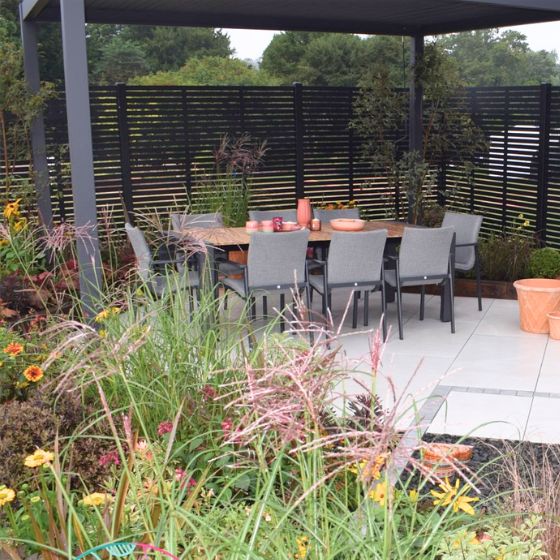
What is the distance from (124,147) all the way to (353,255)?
151 inches

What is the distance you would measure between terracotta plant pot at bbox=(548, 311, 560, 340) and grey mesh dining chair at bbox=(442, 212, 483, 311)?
3.45 ft

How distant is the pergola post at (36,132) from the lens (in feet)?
27.8

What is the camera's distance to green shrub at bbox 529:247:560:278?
806 cm

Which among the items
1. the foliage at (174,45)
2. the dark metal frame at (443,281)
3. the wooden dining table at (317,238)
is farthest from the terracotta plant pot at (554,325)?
the foliage at (174,45)

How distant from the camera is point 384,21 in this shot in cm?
923

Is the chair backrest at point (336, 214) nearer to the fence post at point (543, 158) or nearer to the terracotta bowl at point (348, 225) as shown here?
the terracotta bowl at point (348, 225)

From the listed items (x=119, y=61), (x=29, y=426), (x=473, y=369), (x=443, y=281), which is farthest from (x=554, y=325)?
(x=119, y=61)

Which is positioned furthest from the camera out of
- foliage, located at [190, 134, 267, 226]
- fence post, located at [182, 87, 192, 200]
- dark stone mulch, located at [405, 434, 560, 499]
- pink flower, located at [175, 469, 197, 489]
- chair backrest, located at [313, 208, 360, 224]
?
fence post, located at [182, 87, 192, 200]

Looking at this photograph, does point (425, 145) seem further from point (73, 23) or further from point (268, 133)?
point (73, 23)

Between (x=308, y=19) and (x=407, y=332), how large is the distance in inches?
150

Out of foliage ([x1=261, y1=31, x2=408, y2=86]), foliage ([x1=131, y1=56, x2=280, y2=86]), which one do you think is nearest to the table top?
foliage ([x1=261, y1=31, x2=408, y2=86])

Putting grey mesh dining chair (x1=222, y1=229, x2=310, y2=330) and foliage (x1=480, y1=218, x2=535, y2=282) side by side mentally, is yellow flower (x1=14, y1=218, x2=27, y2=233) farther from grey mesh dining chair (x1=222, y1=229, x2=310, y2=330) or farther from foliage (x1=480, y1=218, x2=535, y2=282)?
foliage (x1=480, y1=218, x2=535, y2=282)

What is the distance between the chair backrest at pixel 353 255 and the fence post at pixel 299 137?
3731 mm

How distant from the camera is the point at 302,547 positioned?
7.44 ft
